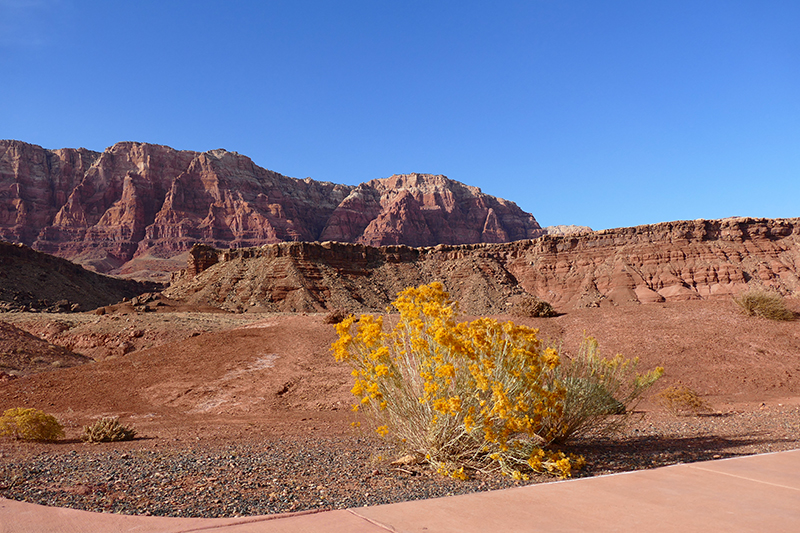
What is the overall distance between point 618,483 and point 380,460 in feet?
9.34

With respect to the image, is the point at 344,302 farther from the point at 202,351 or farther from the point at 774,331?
the point at 774,331

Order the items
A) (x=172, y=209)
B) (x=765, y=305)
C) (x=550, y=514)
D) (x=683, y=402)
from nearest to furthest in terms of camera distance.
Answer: (x=550, y=514)
(x=683, y=402)
(x=765, y=305)
(x=172, y=209)

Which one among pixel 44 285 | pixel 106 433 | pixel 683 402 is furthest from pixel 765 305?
pixel 44 285

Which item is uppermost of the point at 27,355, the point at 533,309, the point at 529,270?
the point at 529,270

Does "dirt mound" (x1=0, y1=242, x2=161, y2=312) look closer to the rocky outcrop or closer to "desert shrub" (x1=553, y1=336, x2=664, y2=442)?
the rocky outcrop

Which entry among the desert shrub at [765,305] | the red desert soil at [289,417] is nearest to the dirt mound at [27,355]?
the red desert soil at [289,417]

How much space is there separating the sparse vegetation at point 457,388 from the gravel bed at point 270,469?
12.5 inches

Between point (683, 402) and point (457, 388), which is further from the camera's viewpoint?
point (683, 402)

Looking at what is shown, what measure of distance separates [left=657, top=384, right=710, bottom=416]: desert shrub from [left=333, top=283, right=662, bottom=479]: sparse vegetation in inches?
260

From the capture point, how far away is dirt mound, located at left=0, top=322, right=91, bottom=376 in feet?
56.5

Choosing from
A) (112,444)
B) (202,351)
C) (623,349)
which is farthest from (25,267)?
(623,349)

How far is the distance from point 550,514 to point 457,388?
6.40 ft

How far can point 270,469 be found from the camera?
5949mm

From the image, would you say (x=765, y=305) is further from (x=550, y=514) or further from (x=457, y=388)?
(x=550, y=514)
